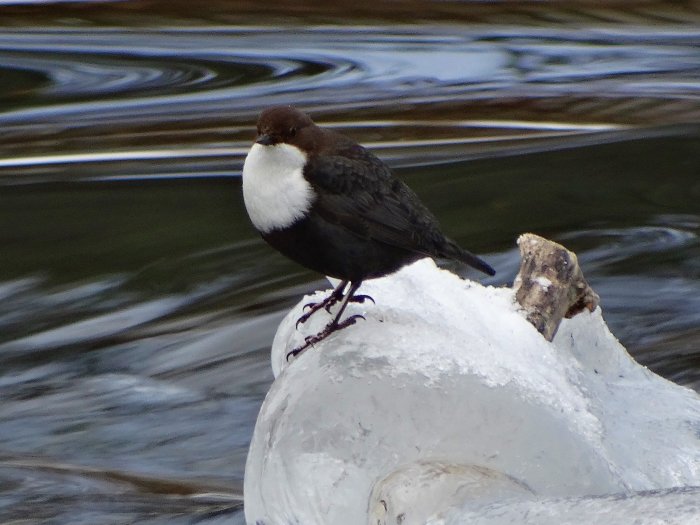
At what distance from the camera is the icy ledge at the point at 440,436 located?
6.82ft

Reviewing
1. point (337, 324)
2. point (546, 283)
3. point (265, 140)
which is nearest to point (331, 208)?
point (265, 140)

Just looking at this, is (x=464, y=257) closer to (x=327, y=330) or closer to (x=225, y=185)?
(x=327, y=330)

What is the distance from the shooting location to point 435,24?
6.47m

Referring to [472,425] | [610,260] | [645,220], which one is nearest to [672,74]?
[645,220]

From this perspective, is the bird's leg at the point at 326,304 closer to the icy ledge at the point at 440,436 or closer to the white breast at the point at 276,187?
the white breast at the point at 276,187

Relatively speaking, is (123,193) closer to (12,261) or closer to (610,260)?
(12,261)

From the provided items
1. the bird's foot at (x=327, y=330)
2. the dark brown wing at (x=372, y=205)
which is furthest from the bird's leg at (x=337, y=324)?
the dark brown wing at (x=372, y=205)

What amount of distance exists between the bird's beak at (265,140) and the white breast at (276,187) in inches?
0.9

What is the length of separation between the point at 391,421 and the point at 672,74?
4.37 m

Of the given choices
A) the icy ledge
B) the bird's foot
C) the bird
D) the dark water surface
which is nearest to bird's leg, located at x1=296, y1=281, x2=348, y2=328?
the bird

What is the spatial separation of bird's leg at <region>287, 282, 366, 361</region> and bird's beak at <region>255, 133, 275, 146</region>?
38 cm

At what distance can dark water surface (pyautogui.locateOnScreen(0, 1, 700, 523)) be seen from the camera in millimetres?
3947

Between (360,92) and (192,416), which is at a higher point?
(360,92)

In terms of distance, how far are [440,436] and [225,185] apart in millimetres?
3507
